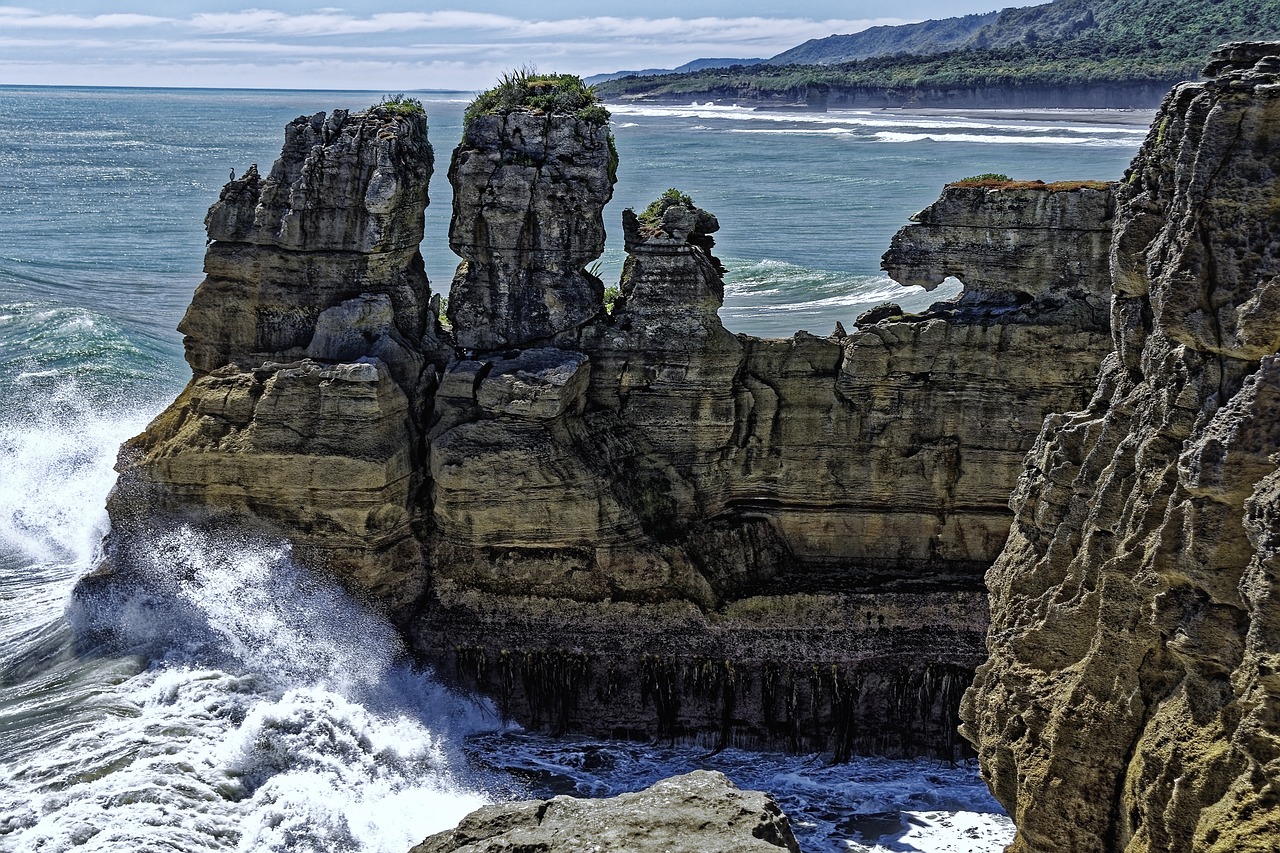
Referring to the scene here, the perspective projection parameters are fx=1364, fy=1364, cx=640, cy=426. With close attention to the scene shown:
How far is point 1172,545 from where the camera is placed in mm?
10078

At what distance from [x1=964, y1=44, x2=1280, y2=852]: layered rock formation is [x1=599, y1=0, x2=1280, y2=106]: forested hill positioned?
100m

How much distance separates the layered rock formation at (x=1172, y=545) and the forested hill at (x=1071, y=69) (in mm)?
100357

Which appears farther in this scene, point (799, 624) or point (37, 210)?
point (37, 210)

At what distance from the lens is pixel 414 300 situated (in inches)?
841

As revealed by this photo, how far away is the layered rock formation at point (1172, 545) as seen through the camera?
931 centimetres

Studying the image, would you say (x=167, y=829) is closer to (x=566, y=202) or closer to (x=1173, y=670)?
(x=566, y=202)

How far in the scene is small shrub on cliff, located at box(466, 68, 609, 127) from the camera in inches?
807

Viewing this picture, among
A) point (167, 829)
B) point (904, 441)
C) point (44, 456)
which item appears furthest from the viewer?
point (44, 456)

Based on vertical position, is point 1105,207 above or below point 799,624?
above

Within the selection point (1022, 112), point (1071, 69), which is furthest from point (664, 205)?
point (1071, 69)

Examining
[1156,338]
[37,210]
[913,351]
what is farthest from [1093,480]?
[37,210]

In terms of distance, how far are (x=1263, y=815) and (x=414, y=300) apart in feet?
50.0

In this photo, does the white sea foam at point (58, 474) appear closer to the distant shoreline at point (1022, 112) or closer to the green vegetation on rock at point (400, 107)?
the green vegetation on rock at point (400, 107)

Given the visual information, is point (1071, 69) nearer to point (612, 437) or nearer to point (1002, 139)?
point (1002, 139)
